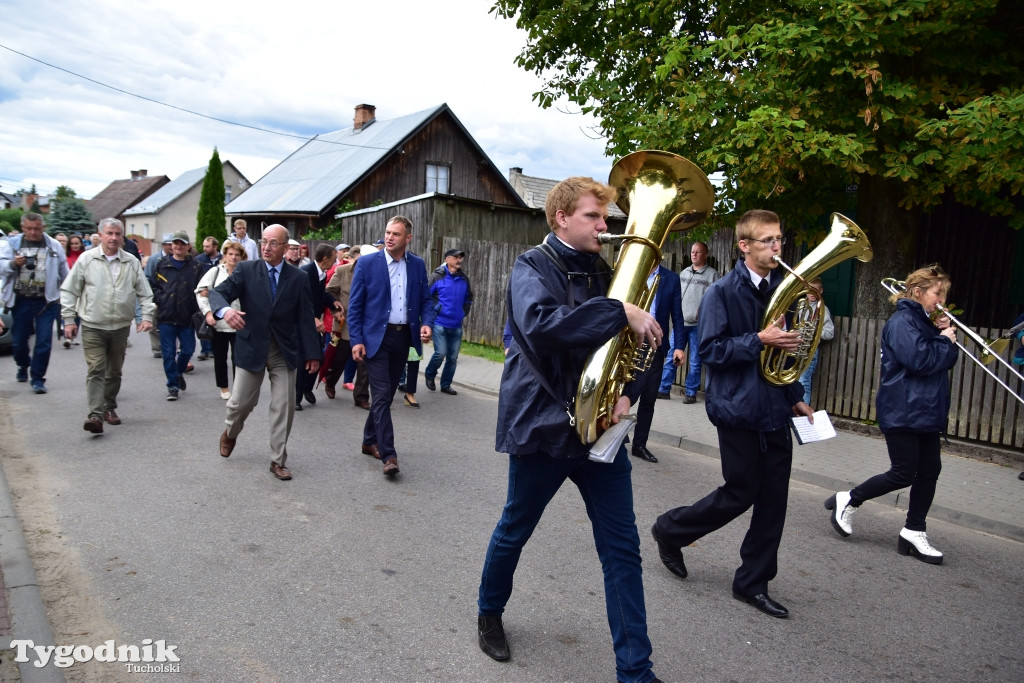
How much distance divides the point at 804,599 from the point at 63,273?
896cm

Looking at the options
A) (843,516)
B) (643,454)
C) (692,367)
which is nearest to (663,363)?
(643,454)

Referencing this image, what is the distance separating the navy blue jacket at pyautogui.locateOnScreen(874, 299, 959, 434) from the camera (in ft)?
15.6

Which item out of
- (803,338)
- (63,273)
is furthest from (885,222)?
(63,273)

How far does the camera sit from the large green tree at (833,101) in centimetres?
752

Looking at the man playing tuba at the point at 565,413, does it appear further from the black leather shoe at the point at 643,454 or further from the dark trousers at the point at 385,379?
the black leather shoe at the point at 643,454

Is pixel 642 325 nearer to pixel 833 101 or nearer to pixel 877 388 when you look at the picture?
pixel 877 388

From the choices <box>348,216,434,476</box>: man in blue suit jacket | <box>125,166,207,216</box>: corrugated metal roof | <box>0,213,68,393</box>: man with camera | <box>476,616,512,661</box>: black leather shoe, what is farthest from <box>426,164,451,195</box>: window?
<box>476,616,512,661</box>: black leather shoe

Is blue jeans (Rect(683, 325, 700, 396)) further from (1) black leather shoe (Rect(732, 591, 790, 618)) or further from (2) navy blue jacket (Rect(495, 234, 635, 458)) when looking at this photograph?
(2) navy blue jacket (Rect(495, 234, 635, 458))

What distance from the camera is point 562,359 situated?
3.04 meters

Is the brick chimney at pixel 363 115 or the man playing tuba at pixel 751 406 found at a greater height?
the brick chimney at pixel 363 115

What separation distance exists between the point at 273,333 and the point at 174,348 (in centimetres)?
388

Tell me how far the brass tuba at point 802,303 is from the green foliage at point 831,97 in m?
3.96

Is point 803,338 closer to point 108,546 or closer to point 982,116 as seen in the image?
point 108,546

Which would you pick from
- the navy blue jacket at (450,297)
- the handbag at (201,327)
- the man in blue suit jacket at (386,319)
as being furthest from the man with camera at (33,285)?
the man in blue suit jacket at (386,319)
